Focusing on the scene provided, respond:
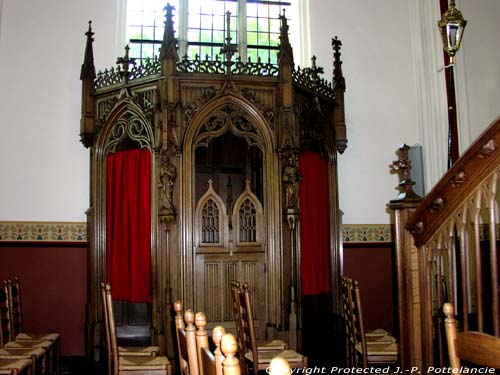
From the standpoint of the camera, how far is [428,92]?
7.08m

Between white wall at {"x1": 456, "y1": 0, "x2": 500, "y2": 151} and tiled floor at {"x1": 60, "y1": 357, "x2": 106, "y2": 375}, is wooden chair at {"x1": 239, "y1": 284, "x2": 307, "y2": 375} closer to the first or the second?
tiled floor at {"x1": 60, "y1": 357, "x2": 106, "y2": 375}

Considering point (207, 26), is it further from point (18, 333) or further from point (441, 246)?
point (441, 246)

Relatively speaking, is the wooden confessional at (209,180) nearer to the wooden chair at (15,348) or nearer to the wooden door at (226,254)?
the wooden door at (226,254)

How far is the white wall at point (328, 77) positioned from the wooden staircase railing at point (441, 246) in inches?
148

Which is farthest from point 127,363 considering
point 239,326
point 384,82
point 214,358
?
point 384,82

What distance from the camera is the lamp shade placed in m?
5.00

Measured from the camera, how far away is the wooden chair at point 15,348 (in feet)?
13.8

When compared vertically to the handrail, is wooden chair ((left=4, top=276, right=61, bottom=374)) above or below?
below

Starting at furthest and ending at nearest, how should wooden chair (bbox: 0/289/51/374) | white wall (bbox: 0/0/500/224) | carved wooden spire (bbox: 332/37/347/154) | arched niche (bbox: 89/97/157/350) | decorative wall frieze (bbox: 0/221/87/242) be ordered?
carved wooden spire (bbox: 332/37/347/154) → white wall (bbox: 0/0/500/224) → decorative wall frieze (bbox: 0/221/87/242) → arched niche (bbox: 89/97/157/350) → wooden chair (bbox: 0/289/51/374)

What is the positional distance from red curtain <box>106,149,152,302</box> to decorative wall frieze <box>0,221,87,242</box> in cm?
58

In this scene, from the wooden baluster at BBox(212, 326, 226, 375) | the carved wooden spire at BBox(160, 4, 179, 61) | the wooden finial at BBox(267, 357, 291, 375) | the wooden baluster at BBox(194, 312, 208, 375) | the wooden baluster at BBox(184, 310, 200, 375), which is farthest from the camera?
the carved wooden spire at BBox(160, 4, 179, 61)

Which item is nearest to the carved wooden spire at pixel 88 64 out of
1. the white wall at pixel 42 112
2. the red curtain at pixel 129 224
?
the white wall at pixel 42 112

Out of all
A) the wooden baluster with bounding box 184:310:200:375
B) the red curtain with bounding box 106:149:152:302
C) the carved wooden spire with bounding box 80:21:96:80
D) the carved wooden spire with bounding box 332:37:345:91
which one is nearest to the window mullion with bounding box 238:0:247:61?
the carved wooden spire with bounding box 332:37:345:91

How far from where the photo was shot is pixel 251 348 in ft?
12.6
